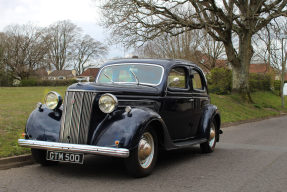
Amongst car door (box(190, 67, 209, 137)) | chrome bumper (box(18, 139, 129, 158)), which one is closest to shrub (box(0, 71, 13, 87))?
car door (box(190, 67, 209, 137))

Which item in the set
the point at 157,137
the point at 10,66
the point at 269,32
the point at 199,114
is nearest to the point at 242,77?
the point at 269,32

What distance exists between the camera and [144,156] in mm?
5508

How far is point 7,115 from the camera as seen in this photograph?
1034 centimetres

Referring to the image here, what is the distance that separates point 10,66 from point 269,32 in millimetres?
44616

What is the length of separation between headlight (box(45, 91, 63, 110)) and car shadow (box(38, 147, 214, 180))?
109cm

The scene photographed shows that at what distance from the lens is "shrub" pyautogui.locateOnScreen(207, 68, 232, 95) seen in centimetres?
2806

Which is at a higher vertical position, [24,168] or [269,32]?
[269,32]

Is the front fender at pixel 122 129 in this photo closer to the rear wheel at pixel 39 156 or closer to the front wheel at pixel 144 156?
the front wheel at pixel 144 156

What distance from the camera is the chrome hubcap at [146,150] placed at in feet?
17.8

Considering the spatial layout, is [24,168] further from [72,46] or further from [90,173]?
[72,46]

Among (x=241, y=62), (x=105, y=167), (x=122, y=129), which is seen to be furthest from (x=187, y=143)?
(x=241, y=62)

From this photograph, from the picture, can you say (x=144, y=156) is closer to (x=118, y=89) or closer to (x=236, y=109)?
(x=118, y=89)

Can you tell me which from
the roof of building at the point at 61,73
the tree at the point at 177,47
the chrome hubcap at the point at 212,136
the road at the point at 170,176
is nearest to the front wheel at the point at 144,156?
Result: the road at the point at 170,176

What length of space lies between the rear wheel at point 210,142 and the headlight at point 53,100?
3683 millimetres
